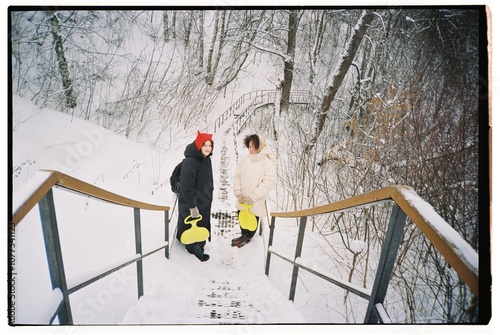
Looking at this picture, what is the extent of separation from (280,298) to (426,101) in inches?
80.1

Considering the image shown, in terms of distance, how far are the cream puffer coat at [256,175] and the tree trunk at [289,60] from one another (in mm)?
414

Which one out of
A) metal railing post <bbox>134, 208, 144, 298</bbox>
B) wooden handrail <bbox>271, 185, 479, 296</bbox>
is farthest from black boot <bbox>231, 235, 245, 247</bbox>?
wooden handrail <bbox>271, 185, 479, 296</bbox>

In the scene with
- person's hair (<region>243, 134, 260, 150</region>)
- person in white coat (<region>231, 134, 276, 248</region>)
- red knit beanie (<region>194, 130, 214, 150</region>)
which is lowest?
person in white coat (<region>231, 134, 276, 248</region>)

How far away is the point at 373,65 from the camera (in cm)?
246

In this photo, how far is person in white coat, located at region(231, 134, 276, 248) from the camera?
8.56 feet

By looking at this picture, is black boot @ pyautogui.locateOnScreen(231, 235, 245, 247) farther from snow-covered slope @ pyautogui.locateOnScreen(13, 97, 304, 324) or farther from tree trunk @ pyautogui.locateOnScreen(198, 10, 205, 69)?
tree trunk @ pyautogui.locateOnScreen(198, 10, 205, 69)

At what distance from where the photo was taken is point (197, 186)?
2545 mm

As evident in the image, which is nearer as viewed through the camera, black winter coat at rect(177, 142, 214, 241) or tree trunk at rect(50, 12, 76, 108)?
tree trunk at rect(50, 12, 76, 108)

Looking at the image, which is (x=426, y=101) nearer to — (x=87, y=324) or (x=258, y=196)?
(x=258, y=196)

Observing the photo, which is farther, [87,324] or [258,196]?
[258,196]

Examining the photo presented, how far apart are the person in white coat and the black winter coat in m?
0.26

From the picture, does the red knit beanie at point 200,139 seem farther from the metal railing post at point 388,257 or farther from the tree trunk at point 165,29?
the metal railing post at point 388,257

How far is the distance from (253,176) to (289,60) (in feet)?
3.54
